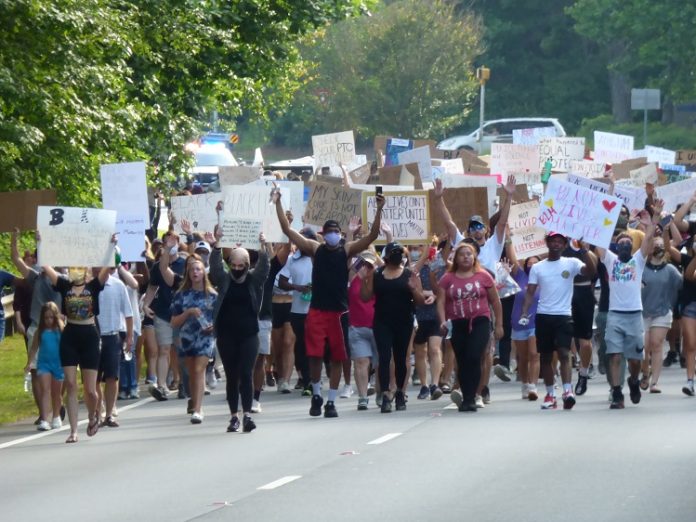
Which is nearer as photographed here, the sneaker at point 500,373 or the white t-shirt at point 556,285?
the white t-shirt at point 556,285

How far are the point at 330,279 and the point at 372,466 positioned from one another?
3779 mm

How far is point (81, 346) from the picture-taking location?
15398 mm

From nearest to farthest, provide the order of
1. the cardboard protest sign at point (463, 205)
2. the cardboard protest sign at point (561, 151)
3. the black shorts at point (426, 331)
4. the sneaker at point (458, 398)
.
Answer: the sneaker at point (458, 398)
the black shorts at point (426, 331)
the cardboard protest sign at point (463, 205)
the cardboard protest sign at point (561, 151)

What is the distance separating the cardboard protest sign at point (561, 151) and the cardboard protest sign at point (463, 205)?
967 centimetres

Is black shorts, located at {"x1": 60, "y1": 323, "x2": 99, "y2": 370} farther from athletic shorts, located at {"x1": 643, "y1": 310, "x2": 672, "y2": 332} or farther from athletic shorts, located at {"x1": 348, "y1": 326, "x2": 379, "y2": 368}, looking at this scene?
athletic shorts, located at {"x1": 643, "y1": 310, "x2": 672, "y2": 332}

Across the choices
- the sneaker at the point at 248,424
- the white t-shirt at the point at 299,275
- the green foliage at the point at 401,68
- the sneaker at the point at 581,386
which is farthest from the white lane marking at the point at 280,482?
the green foliage at the point at 401,68

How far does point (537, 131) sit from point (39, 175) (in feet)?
61.9

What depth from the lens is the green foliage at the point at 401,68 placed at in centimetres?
5897

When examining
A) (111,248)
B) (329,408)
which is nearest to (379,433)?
(329,408)

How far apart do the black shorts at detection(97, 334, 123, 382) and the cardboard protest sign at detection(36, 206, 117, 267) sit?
73 cm

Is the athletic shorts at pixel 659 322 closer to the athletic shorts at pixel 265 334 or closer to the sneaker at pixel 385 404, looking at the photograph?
the sneaker at pixel 385 404

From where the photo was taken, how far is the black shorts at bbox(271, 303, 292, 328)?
19.6 meters

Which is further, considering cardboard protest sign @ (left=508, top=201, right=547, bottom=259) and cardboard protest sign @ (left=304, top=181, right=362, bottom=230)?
cardboard protest sign @ (left=304, top=181, right=362, bottom=230)

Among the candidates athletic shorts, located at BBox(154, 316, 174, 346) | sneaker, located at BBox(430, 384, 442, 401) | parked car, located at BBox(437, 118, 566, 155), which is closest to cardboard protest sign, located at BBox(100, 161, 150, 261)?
athletic shorts, located at BBox(154, 316, 174, 346)
